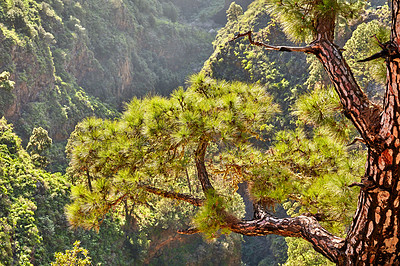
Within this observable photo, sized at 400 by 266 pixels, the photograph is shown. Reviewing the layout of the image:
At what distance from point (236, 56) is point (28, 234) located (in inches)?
621

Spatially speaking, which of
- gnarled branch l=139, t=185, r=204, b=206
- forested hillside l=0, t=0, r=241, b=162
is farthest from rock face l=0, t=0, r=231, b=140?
gnarled branch l=139, t=185, r=204, b=206

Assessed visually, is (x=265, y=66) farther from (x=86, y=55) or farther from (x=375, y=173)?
(x=375, y=173)

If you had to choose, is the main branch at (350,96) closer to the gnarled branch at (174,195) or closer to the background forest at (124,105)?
the background forest at (124,105)

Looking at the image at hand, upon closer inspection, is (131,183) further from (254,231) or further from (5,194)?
(5,194)

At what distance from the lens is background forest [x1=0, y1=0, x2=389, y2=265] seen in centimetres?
219

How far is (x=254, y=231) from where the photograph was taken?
71.2 inches

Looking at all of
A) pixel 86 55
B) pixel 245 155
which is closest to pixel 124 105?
pixel 86 55

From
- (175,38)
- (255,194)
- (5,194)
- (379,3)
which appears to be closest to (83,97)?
(5,194)

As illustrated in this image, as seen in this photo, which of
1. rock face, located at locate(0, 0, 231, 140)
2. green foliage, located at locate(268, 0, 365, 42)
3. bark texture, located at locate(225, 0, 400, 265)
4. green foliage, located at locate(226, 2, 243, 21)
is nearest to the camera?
bark texture, located at locate(225, 0, 400, 265)

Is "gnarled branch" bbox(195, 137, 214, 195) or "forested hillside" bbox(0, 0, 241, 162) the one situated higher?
"forested hillside" bbox(0, 0, 241, 162)

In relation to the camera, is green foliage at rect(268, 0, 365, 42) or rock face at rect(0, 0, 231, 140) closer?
green foliage at rect(268, 0, 365, 42)

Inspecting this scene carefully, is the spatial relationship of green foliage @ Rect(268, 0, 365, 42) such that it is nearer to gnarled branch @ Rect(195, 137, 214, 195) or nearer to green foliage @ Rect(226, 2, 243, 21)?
gnarled branch @ Rect(195, 137, 214, 195)

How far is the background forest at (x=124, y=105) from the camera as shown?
7.18 feet

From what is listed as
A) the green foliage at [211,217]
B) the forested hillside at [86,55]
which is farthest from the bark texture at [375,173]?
the forested hillside at [86,55]
